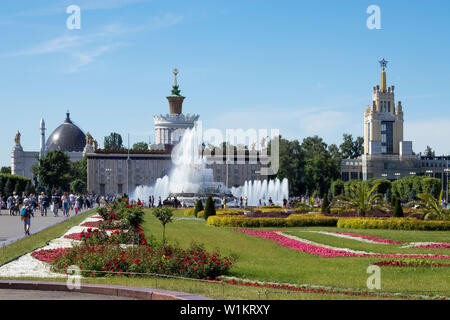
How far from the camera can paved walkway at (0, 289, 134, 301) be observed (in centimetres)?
1024

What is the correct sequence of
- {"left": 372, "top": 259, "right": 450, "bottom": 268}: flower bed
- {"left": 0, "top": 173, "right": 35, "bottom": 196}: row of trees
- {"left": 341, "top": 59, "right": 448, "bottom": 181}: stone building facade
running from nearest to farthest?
1. {"left": 372, "top": 259, "right": 450, "bottom": 268}: flower bed
2. {"left": 0, "top": 173, "right": 35, "bottom": 196}: row of trees
3. {"left": 341, "top": 59, "right": 448, "bottom": 181}: stone building facade

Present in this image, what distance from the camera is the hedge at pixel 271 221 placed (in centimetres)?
2938

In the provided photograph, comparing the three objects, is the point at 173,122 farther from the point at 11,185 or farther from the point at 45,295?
the point at 45,295

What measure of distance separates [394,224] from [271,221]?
5321 millimetres

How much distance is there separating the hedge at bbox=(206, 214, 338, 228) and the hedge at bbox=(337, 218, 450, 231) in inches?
49.7

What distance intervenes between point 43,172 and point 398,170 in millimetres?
63419

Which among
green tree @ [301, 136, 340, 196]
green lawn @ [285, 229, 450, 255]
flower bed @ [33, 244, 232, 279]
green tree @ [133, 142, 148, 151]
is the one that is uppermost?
green tree @ [133, 142, 148, 151]

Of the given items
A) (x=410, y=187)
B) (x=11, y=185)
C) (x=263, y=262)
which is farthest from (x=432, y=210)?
(x=410, y=187)

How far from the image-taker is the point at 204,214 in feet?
115

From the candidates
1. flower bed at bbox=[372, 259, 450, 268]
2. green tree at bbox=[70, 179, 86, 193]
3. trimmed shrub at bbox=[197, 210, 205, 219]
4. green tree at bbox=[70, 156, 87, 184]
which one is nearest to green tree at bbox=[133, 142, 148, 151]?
green tree at bbox=[70, 156, 87, 184]

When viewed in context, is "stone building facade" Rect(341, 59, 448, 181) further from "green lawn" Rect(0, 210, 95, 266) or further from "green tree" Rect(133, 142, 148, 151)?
"green lawn" Rect(0, 210, 95, 266)

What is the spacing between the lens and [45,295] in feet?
34.7
